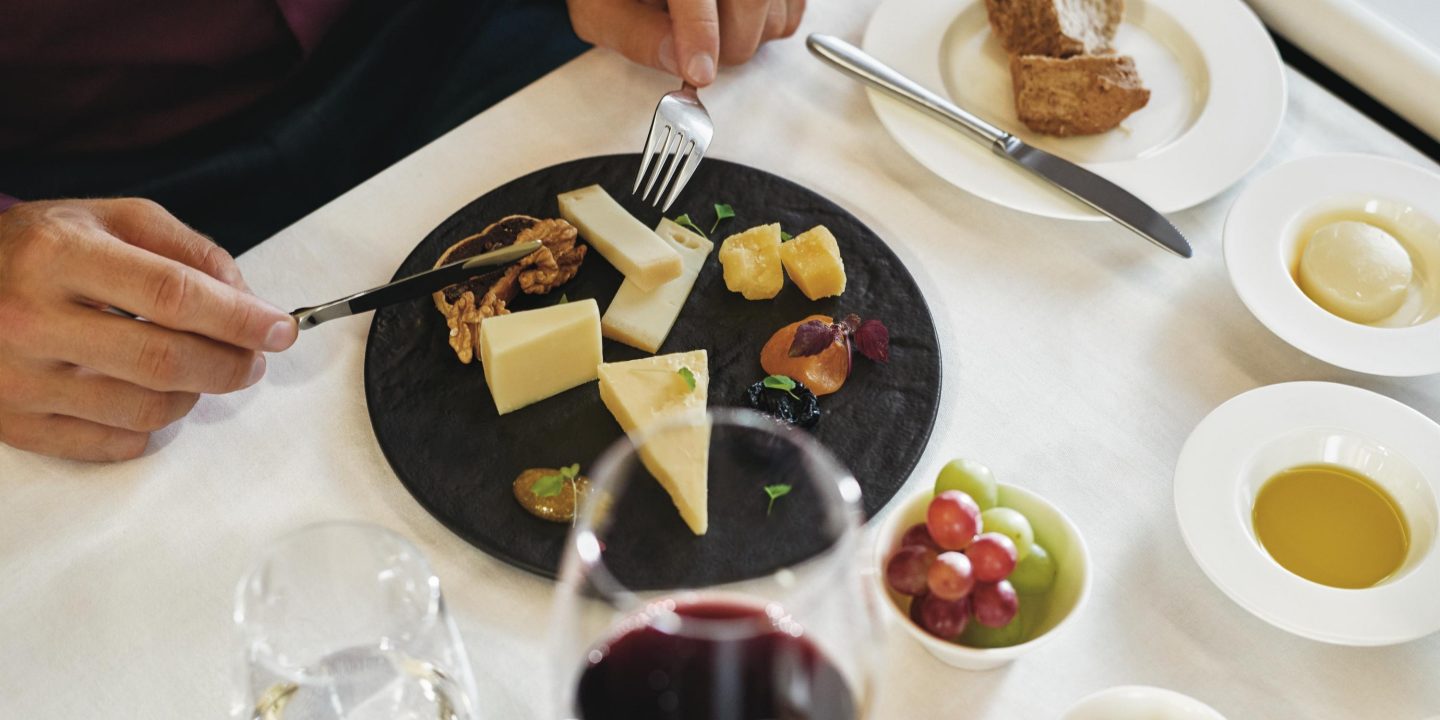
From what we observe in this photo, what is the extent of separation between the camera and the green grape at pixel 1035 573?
0.91m

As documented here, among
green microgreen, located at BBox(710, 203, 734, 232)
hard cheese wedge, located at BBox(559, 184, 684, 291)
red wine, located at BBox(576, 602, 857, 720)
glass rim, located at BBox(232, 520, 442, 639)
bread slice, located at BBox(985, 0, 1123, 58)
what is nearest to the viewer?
red wine, located at BBox(576, 602, 857, 720)

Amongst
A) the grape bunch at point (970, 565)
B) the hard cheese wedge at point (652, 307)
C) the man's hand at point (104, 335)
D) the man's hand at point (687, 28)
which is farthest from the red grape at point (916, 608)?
the man's hand at point (687, 28)

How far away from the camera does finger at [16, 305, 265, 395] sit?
1.03 metres

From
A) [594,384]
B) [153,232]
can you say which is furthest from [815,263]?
[153,232]

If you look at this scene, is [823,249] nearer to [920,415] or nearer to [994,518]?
[920,415]

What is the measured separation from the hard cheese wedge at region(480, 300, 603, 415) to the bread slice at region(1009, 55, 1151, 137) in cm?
66

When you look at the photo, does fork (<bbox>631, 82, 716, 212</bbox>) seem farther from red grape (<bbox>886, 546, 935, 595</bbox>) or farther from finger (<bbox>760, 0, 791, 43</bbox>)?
red grape (<bbox>886, 546, 935, 595</bbox>)

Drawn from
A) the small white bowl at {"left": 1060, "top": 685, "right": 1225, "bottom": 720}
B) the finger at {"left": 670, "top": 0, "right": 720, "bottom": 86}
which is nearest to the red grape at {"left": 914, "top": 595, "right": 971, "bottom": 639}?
the small white bowl at {"left": 1060, "top": 685, "right": 1225, "bottom": 720}

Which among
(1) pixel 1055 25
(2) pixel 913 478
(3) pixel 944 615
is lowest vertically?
(2) pixel 913 478

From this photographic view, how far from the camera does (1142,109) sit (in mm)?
1438

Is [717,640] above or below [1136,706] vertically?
above

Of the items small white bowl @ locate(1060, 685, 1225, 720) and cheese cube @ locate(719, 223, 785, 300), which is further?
cheese cube @ locate(719, 223, 785, 300)

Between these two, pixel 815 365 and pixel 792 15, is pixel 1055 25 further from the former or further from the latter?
pixel 815 365

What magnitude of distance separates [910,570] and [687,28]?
2.69ft
